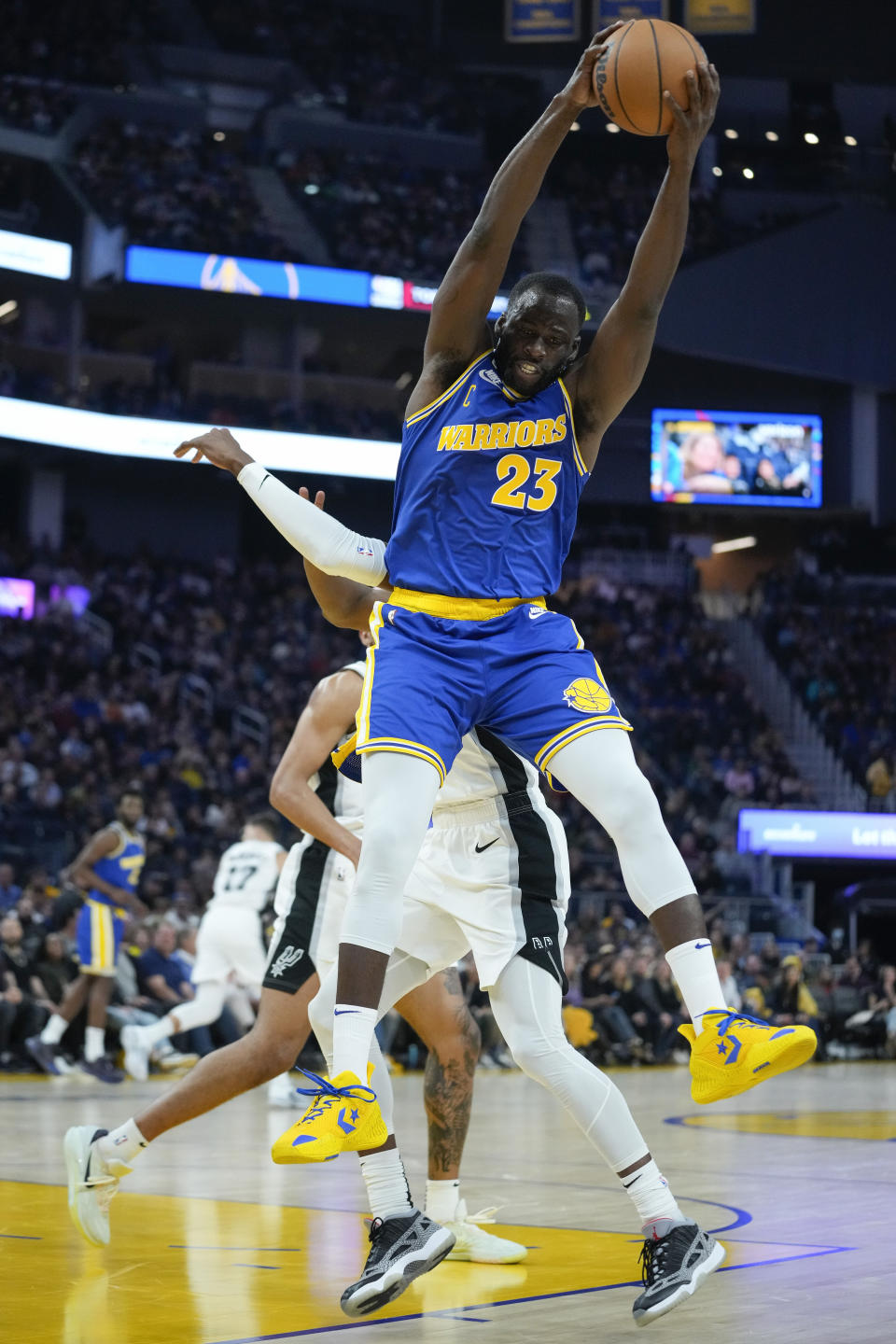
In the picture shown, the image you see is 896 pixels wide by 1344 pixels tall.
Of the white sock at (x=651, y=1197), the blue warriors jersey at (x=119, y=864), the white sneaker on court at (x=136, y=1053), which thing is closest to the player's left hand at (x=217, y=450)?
the white sock at (x=651, y=1197)

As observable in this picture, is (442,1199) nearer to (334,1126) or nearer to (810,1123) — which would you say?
(334,1126)

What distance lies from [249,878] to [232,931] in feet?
1.37

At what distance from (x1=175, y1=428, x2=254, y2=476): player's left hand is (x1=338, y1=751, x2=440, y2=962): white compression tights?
0.98m

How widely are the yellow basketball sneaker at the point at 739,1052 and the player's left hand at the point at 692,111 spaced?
2340mm

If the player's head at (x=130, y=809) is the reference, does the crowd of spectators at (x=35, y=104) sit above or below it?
above

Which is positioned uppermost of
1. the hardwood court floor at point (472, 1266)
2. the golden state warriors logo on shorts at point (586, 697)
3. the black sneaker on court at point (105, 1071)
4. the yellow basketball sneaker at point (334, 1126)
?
the golden state warriors logo on shorts at point (586, 697)

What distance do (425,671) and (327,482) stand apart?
90.3 feet

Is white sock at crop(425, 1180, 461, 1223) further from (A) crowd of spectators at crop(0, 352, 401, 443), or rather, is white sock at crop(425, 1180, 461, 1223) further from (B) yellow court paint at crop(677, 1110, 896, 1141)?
(A) crowd of spectators at crop(0, 352, 401, 443)

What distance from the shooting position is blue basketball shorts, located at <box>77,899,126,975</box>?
12.7 meters

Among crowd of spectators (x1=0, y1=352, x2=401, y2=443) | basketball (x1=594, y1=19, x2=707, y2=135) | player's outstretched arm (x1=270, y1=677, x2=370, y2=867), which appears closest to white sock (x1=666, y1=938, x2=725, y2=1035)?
player's outstretched arm (x1=270, y1=677, x2=370, y2=867)

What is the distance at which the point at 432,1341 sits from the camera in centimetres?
404

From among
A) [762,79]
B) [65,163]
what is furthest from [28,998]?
[762,79]

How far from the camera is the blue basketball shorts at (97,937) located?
12.7 metres

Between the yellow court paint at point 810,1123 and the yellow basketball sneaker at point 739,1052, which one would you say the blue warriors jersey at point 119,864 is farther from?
the yellow basketball sneaker at point 739,1052
